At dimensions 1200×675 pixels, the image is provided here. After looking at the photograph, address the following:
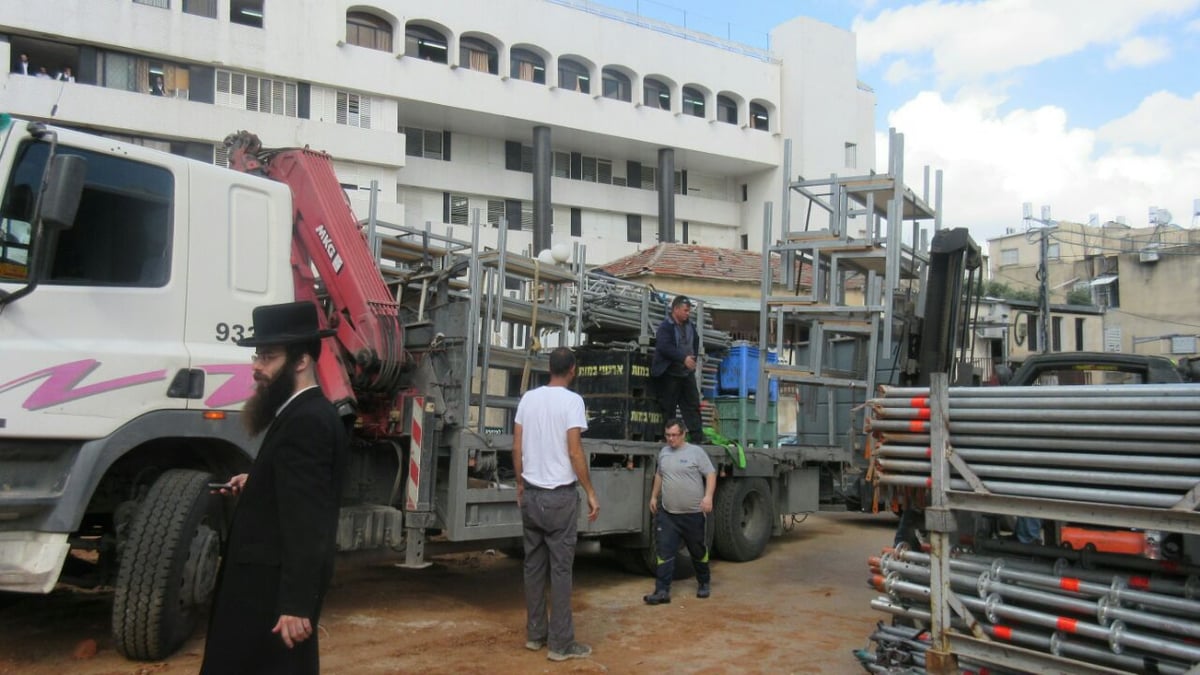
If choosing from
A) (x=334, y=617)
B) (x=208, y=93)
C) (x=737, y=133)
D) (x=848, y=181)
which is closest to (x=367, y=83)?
(x=208, y=93)

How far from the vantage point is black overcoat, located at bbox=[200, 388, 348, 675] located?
2912 mm

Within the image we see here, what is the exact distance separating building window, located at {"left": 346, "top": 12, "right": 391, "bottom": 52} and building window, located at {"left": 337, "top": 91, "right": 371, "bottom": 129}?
216 centimetres

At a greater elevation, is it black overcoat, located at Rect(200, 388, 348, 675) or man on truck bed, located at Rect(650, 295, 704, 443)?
man on truck bed, located at Rect(650, 295, 704, 443)

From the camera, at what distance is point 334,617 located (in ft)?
22.3

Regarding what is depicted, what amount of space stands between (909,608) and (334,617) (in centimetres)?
413

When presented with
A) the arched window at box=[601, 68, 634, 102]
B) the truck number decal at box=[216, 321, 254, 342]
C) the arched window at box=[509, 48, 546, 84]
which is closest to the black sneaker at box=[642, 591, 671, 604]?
the truck number decal at box=[216, 321, 254, 342]

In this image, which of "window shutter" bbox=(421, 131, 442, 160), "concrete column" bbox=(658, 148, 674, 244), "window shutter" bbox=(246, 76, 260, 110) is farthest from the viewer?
"concrete column" bbox=(658, 148, 674, 244)

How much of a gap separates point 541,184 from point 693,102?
339 inches

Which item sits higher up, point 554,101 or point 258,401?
point 554,101

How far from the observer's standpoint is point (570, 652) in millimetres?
5883

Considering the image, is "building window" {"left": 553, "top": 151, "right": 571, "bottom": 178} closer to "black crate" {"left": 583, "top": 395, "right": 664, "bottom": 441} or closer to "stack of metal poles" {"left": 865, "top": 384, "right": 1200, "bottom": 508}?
"black crate" {"left": 583, "top": 395, "right": 664, "bottom": 441}

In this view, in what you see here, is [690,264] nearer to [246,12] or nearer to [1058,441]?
[246,12]

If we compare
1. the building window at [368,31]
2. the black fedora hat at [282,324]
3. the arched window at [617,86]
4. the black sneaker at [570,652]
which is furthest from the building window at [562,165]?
the black fedora hat at [282,324]

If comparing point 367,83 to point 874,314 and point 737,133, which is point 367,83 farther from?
point 874,314
